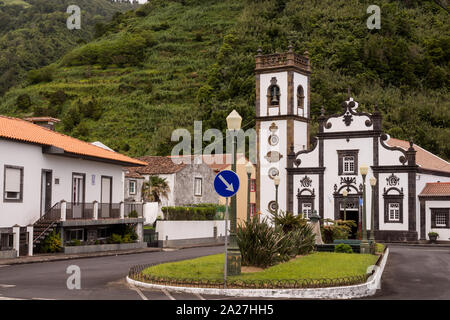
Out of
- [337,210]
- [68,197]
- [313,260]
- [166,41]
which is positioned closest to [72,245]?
[68,197]

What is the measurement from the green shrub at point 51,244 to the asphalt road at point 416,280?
14.4m

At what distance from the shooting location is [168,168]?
5156cm

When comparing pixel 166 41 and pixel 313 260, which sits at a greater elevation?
pixel 166 41

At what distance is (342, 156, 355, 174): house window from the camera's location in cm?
5039

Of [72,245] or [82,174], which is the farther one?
[82,174]

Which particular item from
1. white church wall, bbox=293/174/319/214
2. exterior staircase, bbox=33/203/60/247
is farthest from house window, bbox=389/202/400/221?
exterior staircase, bbox=33/203/60/247

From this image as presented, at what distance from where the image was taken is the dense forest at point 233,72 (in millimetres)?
93938

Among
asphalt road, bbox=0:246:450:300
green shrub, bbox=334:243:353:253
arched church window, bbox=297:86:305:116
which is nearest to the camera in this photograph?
asphalt road, bbox=0:246:450:300

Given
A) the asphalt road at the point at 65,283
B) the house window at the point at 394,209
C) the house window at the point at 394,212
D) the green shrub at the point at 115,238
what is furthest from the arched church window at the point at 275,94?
the asphalt road at the point at 65,283

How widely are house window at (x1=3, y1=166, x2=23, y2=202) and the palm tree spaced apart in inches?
844

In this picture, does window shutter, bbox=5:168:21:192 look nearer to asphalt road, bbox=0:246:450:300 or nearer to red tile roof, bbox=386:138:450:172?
asphalt road, bbox=0:246:450:300

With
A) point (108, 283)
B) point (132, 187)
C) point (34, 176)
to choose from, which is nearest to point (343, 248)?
point (108, 283)
